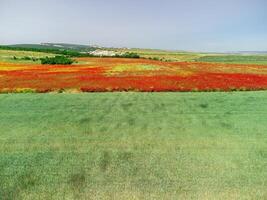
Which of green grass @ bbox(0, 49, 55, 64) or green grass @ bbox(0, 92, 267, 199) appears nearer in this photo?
green grass @ bbox(0, 92, 267, 199)

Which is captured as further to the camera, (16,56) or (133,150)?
(16,56)

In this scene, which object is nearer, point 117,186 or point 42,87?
point 117,186

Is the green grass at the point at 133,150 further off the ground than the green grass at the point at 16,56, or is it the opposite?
the green grass at the point at 133,150

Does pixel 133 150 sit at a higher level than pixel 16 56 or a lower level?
higher

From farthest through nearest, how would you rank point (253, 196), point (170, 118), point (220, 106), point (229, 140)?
point (220, 106)
point (170, 118)
point (229, 140)
point (253, 196)

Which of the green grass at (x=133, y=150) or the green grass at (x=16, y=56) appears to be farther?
the green grass at (x=16, y=56)

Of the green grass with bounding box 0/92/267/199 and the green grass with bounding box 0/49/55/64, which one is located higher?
the green grass with bounding box 0/92/267/199

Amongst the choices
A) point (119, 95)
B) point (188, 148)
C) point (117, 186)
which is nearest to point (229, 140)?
point (188, 148)

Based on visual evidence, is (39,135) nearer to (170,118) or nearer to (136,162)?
(136,162)
